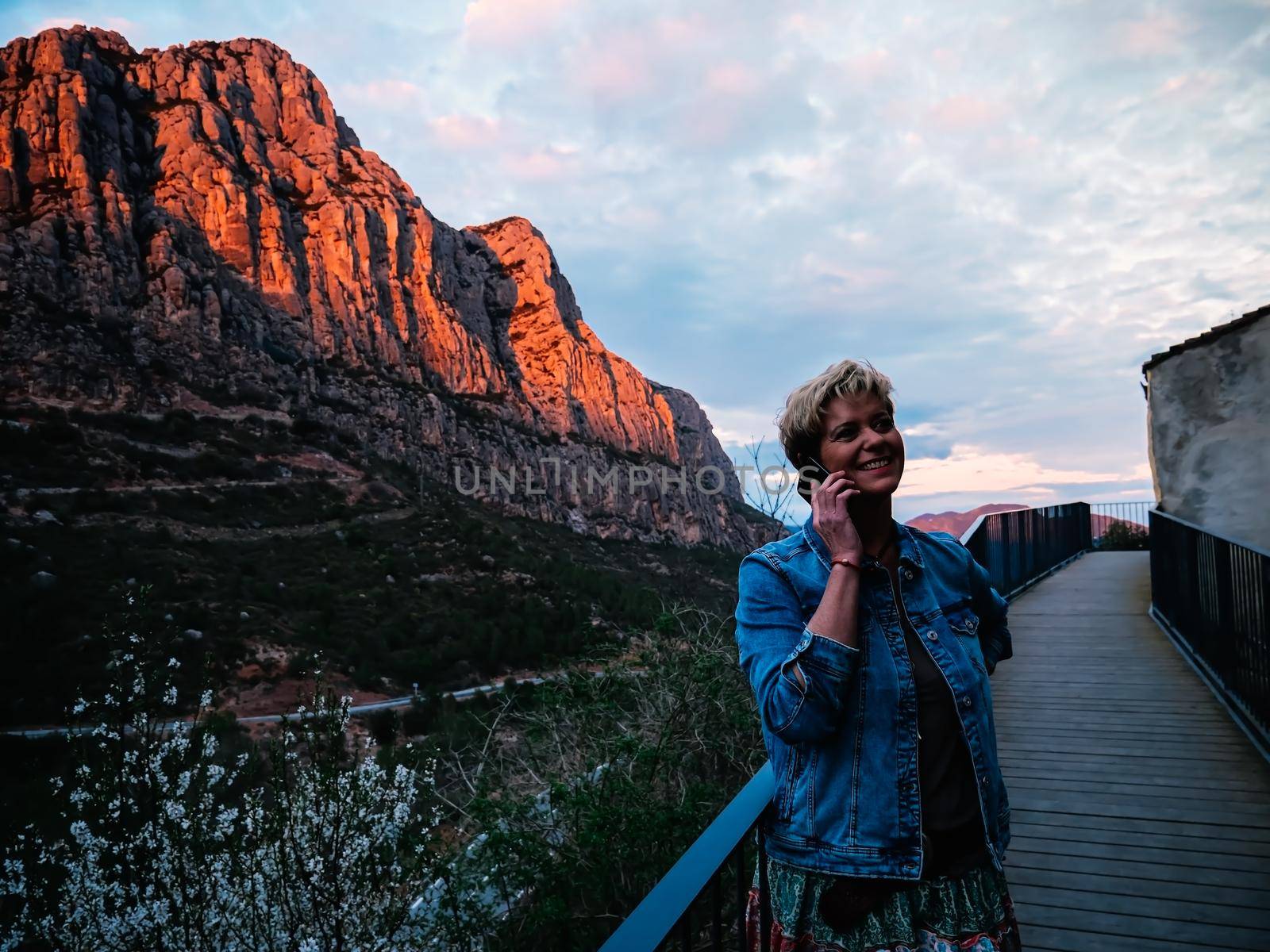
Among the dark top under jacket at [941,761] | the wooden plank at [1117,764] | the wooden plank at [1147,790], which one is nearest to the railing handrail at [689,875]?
the dark top under jacket at [941,761]

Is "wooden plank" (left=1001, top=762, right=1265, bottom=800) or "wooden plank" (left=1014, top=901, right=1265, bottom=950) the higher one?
"wooden plank" (left=1001, top=762, right=1265, bottom=800)

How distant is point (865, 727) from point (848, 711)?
4 cm

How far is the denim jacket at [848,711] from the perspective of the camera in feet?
3.89

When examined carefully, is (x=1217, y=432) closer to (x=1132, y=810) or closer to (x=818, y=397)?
(x=1132, y=810)

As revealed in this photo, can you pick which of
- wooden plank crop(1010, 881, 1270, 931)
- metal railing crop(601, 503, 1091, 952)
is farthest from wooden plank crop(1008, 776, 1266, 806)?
metal railing crop(601, 503, 1091, 952)

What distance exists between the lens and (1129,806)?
13.1ft

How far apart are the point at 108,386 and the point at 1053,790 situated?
47133 mm

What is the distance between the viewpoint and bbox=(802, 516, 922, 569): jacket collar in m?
1.36

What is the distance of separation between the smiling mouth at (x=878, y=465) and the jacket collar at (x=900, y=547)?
14 cm

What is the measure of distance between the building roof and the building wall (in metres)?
0.04

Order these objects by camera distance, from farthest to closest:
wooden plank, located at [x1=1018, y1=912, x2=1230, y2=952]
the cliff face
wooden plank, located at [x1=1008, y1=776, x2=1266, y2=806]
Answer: the cliff face
wooden plank, located at [x1=1008, y1=776, x2=1266, y2=806]
wooden plank, located at [x1=1018, y1=912, x2=1230, y2=952]

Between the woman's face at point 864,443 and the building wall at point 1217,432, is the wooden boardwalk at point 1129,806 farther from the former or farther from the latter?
the building wall at point 1217,432

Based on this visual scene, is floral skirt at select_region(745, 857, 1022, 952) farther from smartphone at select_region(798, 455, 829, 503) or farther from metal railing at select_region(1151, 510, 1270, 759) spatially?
metal railing at select_region(1151, 510, 1270, 759)

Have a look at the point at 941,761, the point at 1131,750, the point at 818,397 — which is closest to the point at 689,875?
the point at 941,761
